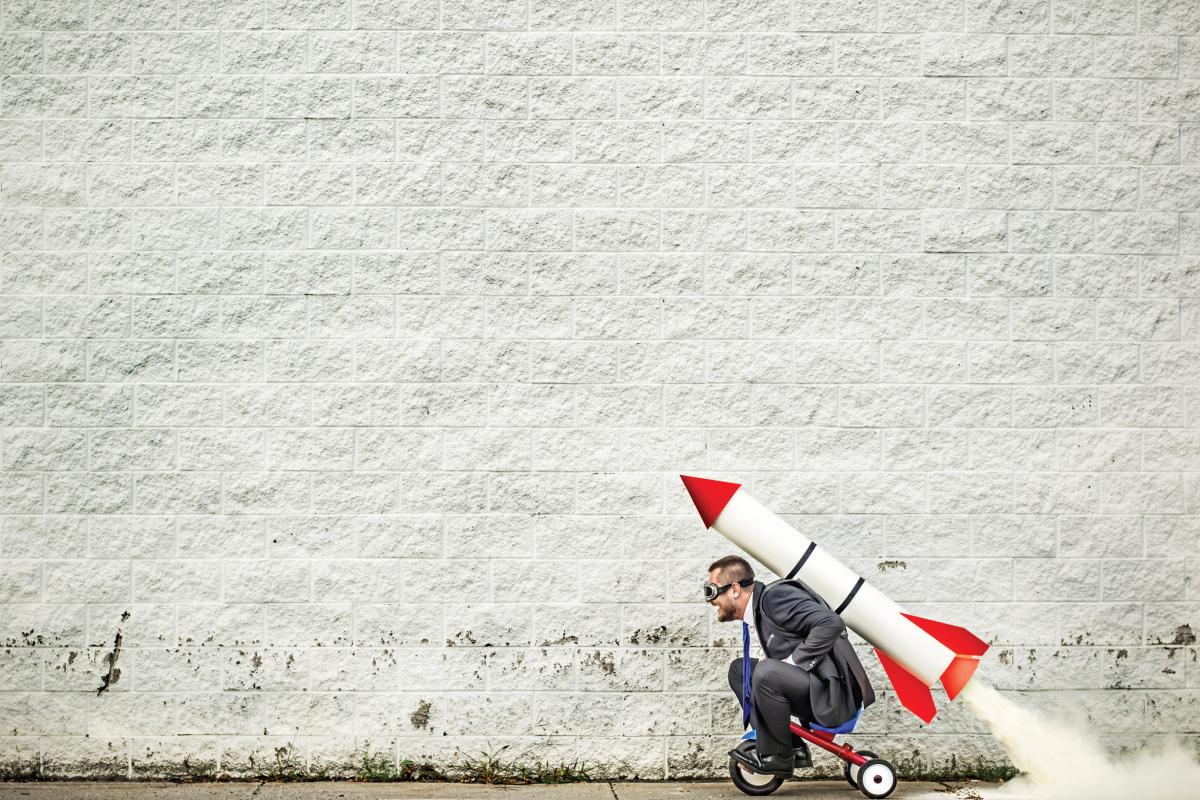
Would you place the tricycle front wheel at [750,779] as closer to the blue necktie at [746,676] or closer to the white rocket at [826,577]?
the blue necktie at [746,676]

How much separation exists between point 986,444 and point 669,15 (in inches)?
130

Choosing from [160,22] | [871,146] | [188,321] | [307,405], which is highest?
[160,22]

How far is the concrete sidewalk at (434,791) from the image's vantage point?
6.43 metres

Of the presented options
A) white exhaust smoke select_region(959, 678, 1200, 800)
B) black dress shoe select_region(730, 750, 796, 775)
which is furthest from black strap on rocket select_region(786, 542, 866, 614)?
white exhaust smoke select_region(959, 678, 1200, 800)

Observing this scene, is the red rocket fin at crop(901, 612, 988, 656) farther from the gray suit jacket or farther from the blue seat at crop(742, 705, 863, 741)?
the blue seat at crop(742, 705, 863, 741)

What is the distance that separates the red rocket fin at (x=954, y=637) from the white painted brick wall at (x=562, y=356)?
1.40 feet

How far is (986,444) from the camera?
275 inches

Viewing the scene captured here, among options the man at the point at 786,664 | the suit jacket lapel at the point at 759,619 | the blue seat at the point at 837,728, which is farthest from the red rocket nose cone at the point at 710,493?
the blue seat at the point at 837,728

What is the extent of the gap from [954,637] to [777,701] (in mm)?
1166

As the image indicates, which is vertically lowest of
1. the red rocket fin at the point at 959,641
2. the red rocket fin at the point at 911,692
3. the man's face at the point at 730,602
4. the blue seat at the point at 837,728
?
the blue seat at the point at 837,728

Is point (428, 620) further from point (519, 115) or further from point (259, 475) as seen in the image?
point (519, 115)

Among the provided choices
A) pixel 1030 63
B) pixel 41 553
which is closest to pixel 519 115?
pixel 1030 63

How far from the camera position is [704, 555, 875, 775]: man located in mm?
6109

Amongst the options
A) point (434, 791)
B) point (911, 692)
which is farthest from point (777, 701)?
point (434, 791)
